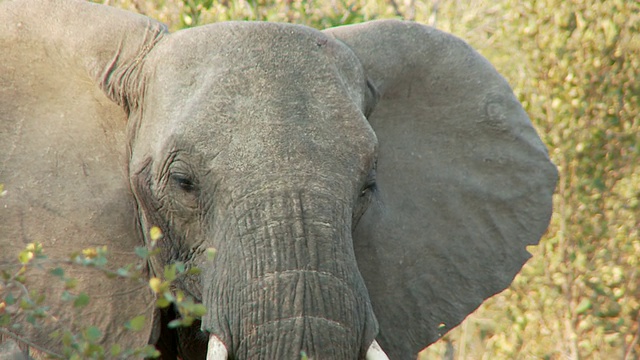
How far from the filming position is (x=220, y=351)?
3.33 metres

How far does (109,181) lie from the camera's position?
3828mm

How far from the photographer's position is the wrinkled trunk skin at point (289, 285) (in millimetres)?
3285

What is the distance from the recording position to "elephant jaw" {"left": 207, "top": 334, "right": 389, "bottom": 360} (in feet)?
10.9

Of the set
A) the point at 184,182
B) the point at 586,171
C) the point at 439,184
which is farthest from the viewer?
the point at 586,171

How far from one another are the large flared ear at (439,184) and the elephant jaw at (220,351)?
0.71m

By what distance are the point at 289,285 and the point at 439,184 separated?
4.07 ft

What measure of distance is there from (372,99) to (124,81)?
783mm

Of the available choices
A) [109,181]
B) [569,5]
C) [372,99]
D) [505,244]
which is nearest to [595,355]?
[569,5]

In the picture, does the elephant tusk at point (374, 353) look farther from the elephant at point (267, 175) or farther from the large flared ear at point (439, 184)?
the large flared ear at point (439, 184)

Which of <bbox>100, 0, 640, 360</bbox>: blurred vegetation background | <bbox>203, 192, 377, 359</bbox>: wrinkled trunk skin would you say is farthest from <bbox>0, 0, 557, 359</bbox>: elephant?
<bbox>100, 0, 640, 360</bbox>: blurred vegetation background

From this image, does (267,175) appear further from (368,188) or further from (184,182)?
(368,188)

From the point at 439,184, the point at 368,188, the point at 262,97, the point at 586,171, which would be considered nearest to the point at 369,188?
the point at 368,188

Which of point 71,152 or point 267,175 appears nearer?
point 267,175

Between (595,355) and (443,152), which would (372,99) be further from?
(595,355)
